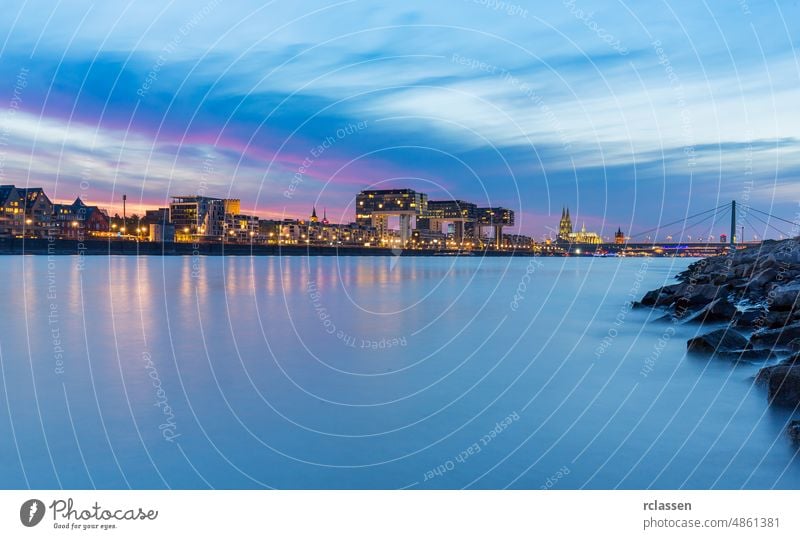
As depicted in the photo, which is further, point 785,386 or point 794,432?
point 785,386

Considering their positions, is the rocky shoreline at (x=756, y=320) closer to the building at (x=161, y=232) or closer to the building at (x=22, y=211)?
the building at (x=161, y=232)

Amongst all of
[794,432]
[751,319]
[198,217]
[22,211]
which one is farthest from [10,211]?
[794,432]

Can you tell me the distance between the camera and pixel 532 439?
26.1ft

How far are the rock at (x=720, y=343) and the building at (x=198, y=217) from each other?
16578 cm

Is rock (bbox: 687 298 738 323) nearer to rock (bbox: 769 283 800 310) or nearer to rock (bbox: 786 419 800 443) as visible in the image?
rock (bbox: 769 283 800 310)

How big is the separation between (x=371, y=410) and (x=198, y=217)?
17731 cm

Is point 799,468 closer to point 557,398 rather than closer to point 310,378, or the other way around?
point 557,398

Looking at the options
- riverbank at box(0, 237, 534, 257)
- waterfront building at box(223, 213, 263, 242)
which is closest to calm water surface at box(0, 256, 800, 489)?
riverbank at box(0, 237, 534, 257)

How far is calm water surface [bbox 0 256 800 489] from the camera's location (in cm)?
668

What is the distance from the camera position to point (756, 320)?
17.6 metres

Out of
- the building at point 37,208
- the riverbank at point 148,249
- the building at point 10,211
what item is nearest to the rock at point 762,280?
the riverbank at point 148,249

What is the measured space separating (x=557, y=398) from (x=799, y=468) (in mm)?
3998

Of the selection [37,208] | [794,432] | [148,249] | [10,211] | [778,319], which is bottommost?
[148,249]
